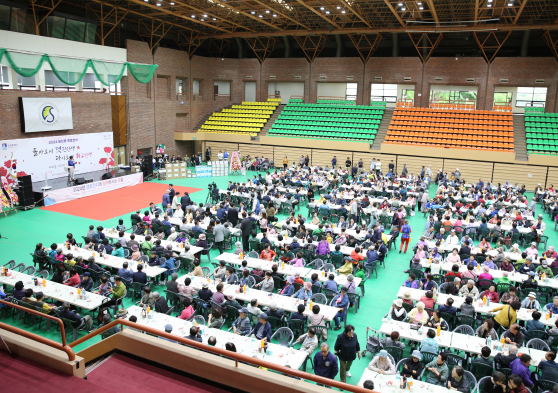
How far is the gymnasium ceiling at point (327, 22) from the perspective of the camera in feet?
81.5

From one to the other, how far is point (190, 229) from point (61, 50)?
16.5 m

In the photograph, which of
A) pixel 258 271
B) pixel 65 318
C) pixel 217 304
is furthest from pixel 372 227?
pixel 65 318

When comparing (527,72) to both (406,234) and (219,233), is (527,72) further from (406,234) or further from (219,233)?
(219,233)

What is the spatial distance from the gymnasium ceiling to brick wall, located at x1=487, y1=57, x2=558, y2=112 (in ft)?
3.75

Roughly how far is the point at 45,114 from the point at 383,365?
75.3 ft

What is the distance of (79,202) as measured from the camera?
21.8 metres

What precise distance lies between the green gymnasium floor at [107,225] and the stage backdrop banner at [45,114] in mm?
5347

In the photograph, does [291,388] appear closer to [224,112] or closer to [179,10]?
[179,10]

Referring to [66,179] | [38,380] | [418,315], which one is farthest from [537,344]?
[66,179]

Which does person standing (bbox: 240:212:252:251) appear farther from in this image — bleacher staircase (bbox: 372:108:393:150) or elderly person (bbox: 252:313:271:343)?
bleacher staircase (bbox: 372:108:393:150)

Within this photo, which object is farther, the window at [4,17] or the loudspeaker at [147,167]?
the loudspeaker at [147,167]

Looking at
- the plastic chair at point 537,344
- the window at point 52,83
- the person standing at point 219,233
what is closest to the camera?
the plastic chair at point 537,344

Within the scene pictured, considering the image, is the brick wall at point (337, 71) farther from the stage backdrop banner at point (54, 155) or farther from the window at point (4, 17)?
the window at point (4, 17)

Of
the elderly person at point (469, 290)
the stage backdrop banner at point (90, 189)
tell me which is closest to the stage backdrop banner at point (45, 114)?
the stage backdrop banner at point (90, 189)
